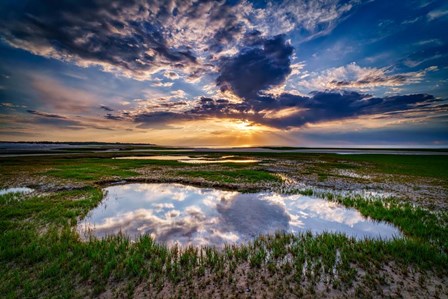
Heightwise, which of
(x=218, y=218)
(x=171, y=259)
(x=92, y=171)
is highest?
(x=92, y=171)

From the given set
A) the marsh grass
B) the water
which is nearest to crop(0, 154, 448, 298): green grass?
the marsh grass

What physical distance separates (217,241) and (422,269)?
7188 mm

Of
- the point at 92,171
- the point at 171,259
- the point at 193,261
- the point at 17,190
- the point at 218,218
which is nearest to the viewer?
the point at 193,261

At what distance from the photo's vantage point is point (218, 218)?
1192cm

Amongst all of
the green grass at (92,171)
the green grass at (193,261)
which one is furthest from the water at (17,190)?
the green grass at (193,261)

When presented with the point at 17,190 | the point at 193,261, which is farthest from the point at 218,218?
the point at 17,190

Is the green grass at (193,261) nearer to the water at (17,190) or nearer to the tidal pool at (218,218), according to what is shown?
the tidal pool at (218,218)

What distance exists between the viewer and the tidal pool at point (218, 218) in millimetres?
9734

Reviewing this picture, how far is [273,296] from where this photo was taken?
5.52 meters

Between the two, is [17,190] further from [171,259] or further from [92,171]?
[171,259]

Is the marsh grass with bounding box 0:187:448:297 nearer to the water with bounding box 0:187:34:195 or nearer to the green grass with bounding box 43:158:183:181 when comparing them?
the water with bounding box 0:187:34:195

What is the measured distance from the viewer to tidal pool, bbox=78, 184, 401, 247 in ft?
31.9

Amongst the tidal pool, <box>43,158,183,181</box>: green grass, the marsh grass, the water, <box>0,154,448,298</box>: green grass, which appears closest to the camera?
<box>0,154,448,298</box>: green grass

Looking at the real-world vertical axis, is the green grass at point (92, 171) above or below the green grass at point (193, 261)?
above
